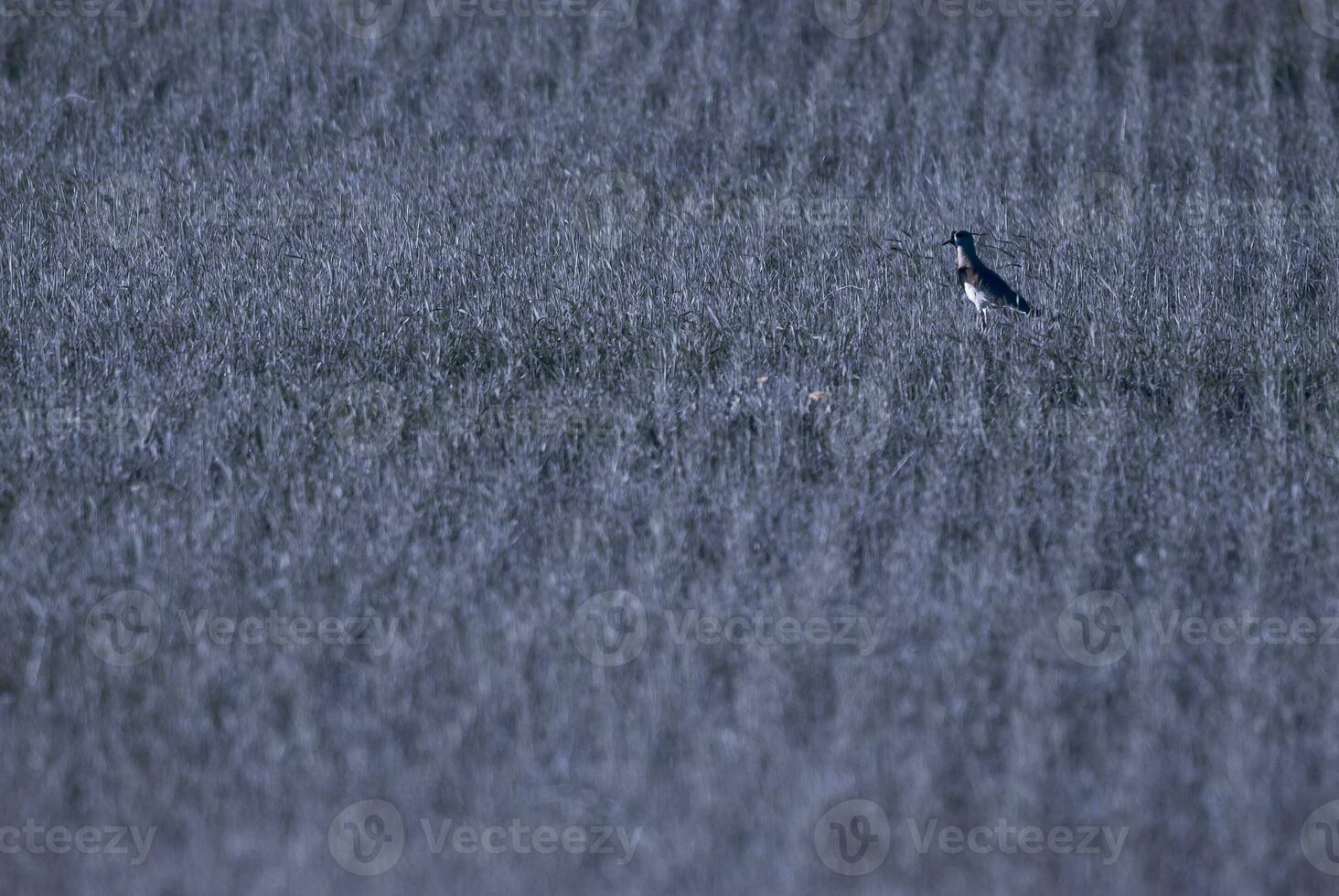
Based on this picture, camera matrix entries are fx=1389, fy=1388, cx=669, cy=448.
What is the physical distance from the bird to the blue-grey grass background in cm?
20

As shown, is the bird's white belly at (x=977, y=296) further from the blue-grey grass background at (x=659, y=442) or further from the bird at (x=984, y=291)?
the blue-grey grass background at (x=659, y=442)

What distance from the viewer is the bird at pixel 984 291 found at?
7032 mm

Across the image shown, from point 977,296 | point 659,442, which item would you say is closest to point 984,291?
point 977,296

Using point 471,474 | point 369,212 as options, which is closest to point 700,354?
point 471,474

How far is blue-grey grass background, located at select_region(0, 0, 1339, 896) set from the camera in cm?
392

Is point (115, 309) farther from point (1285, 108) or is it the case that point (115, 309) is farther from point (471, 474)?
point (1285, 108)

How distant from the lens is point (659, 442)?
5984mm

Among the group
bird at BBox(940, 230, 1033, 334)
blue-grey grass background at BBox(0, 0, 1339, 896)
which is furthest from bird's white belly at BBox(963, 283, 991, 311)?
blue-grey grass background at BBox(0, 0, 1339, 896)

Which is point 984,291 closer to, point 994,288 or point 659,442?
point 994,288

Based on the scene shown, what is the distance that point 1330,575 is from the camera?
197 inches

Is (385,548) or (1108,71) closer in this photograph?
(385,548)

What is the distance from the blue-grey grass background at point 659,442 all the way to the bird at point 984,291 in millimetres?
201

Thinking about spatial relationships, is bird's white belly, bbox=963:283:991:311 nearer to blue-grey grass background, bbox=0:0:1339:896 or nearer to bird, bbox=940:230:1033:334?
bird, bbox=940:230:1033:334

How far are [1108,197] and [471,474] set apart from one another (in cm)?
523
